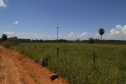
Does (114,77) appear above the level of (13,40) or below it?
below

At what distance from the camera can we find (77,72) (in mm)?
4309

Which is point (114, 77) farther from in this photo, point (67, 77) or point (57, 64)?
point (57, 64)

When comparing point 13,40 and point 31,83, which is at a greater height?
point 13,40

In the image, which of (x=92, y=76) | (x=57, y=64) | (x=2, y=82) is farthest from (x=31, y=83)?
(x=92, y=76)

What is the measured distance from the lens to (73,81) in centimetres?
392

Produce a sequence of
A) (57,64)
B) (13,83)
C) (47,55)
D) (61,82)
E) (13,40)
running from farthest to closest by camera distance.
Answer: (13,40), (47,55), (57,64), (61,82), (13,83)

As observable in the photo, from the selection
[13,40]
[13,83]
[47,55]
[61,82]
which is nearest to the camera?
[13,83]

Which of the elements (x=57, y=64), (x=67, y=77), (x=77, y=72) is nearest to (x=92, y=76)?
(x=77, y=72)

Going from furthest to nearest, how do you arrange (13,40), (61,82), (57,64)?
(13,40) → (57,64) → (61,82)

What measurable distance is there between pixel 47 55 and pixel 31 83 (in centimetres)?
328

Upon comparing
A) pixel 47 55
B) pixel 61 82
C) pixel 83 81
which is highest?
pixel 47 55

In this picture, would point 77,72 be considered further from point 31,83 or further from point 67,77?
point 31,83

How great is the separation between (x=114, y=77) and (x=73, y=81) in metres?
1.81

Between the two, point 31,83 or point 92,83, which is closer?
point 92,83
